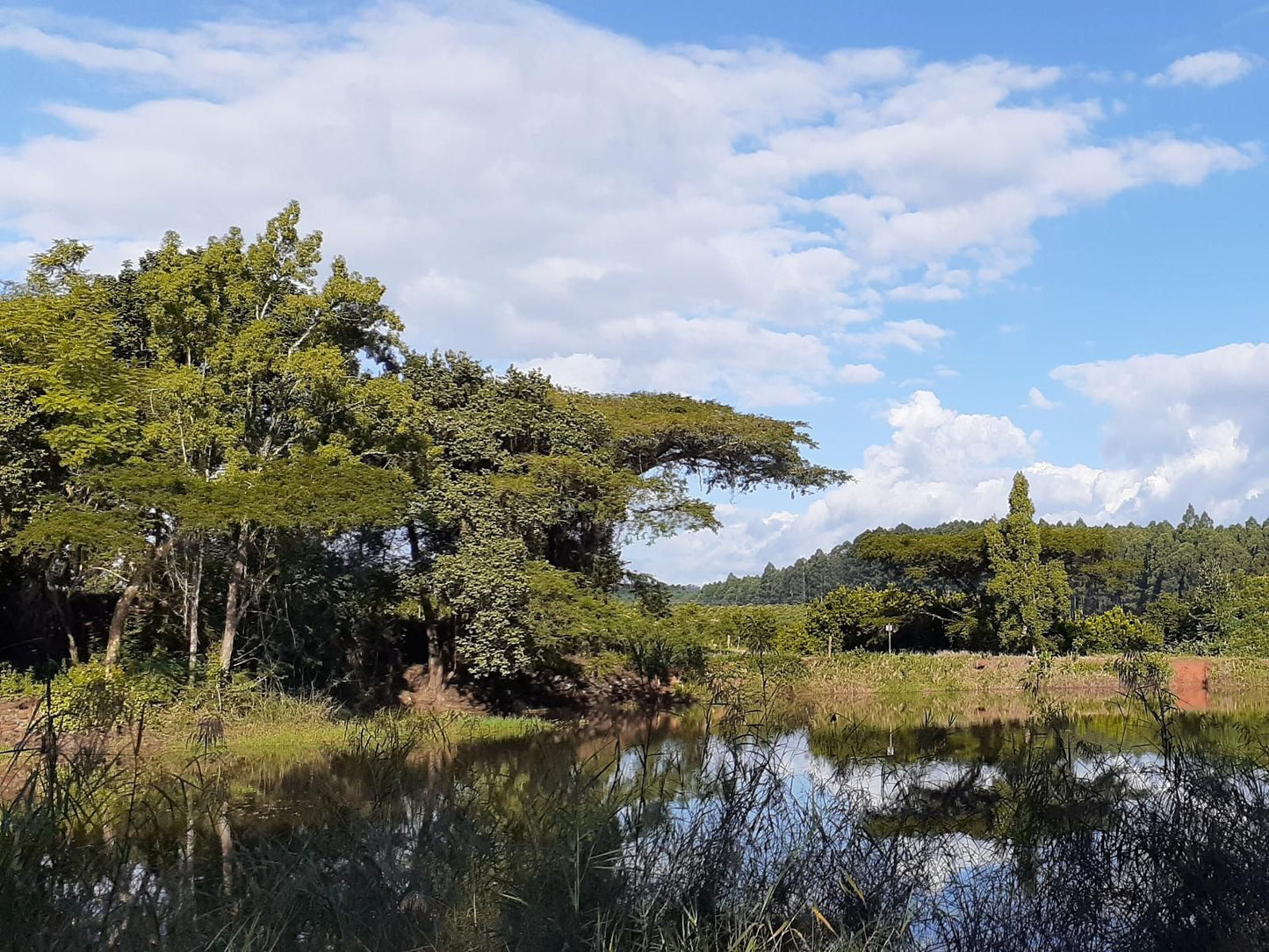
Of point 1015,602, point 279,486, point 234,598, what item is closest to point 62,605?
point 234,598

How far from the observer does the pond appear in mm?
3430

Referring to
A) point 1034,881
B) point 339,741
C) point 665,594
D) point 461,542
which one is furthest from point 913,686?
point 1034,881

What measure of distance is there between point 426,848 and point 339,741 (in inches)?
343

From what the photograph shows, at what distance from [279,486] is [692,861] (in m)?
10.8

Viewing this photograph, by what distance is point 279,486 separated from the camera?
1356 centimetres

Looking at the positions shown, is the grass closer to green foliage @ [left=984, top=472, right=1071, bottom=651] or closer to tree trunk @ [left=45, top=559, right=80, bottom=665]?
tree trunk @ [left=45, top=559, right=80, bottom=665]

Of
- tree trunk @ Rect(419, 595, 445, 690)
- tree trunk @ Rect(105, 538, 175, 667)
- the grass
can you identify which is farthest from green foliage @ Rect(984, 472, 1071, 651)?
tree trunk @ Rect(105, 538, 175, 667)

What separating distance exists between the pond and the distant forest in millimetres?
15535

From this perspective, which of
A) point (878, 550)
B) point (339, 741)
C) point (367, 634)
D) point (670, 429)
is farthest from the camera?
point (878, 550)

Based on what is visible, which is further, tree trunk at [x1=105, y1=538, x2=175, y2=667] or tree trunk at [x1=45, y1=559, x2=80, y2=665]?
tree trunk at [x1=45, y1=559, x2=80, y2=665]

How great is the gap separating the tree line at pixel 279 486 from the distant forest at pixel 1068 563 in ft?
13.1

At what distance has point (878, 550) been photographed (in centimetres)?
3266

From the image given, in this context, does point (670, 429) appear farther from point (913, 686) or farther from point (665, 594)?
point (913, 686)

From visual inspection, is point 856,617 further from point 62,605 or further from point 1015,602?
point 62,605
